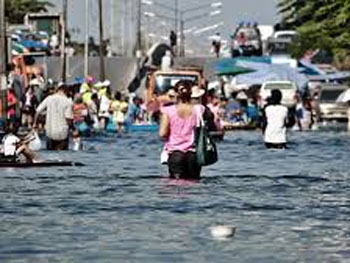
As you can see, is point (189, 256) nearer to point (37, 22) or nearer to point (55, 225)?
point (55, 225)

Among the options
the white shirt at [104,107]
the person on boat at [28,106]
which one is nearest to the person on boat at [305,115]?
the white shirt at [104,107]

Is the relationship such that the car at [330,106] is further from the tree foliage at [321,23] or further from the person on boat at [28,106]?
the person on boat at [28,106]

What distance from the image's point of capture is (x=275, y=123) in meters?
33.1

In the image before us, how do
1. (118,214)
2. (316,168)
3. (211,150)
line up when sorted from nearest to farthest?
(118,214), (211,150), (316,168)

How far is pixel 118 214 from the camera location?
17156 millimetres

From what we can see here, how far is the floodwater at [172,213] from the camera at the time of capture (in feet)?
43.9

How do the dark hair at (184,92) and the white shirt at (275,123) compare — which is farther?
the white shirt at (275,123)

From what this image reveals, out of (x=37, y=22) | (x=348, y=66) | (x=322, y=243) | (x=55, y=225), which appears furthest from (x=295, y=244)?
(x=348, y=66)

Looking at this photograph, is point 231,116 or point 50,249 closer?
point 50,249

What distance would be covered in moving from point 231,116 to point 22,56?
30.2 feet

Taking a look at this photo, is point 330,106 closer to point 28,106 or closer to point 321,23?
point 321,23

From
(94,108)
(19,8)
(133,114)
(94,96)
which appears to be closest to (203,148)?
(94,108)

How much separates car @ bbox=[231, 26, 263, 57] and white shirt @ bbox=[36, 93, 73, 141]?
73866mm

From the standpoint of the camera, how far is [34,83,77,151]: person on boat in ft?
105
